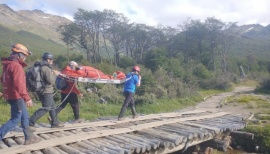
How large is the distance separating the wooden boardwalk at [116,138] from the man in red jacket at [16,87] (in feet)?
1.53

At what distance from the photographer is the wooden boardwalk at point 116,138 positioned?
6.29 m

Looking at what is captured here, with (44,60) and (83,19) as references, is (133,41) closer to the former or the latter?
(83,19)

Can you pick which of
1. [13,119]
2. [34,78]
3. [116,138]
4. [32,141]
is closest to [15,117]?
[13,119]

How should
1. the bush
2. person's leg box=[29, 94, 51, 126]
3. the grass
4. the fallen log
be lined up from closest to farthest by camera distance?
person's leg box=[29, 94, 51, 126] < the fallen log < the bush < the grass

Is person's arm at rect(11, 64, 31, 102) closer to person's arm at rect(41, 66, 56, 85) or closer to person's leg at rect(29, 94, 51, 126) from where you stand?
person's arm at rect(41, 66, 56, 85)

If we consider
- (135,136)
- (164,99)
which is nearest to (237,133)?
(135,136)

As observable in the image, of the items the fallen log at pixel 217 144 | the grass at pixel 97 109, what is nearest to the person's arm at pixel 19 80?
the fallen log at pixel 217 144

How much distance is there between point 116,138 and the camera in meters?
7.52

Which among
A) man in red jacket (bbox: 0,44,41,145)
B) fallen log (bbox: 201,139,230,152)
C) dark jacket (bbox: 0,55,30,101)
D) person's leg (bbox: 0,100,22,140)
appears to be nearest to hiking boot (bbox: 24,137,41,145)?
man in red jacket (bbox: 0,44,41,145)

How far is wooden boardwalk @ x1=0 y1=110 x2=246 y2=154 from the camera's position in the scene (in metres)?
6.29

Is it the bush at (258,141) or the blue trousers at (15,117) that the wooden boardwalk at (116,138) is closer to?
the blue trousers at (15,117)

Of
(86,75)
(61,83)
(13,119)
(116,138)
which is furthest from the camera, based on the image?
(86,75)

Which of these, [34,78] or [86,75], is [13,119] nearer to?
[34,78]

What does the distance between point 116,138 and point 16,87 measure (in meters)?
2.77
